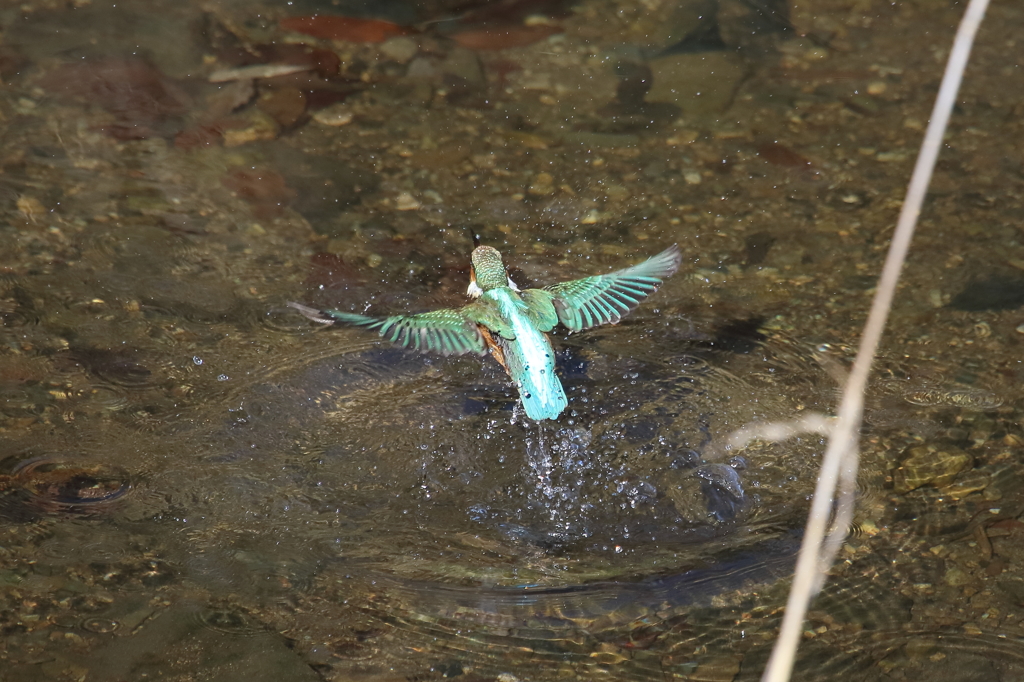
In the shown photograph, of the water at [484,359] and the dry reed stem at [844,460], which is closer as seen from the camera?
the dry reed stem at [844,460]

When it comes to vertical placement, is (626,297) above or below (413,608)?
above

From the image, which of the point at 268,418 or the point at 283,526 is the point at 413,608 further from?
the point at 268,418

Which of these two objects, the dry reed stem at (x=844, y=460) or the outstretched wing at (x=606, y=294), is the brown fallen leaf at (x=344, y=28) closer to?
the outstretched wing at (x=606, y=294)

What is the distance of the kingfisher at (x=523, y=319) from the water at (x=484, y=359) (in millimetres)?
281

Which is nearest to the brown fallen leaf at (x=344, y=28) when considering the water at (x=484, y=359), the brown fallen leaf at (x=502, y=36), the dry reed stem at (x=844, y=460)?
the water at (x=484, y=359)

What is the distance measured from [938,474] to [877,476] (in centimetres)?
28

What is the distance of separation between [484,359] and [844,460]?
6.12 ft

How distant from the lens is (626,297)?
4992mm

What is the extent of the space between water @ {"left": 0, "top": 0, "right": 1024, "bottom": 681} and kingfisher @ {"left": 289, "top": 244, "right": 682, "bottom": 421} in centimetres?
28

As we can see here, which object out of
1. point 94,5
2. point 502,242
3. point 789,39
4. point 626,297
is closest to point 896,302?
point 626,297

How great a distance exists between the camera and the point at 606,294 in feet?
16.5

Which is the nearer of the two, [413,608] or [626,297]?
[413,608]

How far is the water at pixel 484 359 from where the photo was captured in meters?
3.81

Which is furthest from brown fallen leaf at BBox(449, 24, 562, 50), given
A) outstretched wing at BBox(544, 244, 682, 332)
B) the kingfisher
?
outstretched wing at BBox(544, 244, 682, 332)
